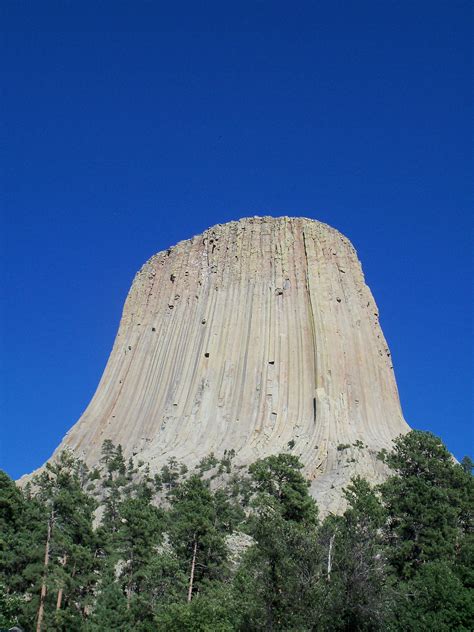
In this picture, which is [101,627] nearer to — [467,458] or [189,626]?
[189,626]

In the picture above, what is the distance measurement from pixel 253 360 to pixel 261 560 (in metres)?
42.9

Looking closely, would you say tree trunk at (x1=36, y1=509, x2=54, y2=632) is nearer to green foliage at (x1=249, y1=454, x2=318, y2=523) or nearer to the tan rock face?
green foliage at (x1=249, y1=454, x2=318, y2=523)

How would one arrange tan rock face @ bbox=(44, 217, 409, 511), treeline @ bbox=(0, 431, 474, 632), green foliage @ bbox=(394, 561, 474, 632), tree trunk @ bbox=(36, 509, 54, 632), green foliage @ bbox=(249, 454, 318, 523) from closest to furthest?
treeline @ bbox=(0, 431, 474, 632) < green foliage @ bbox=(394, 561, 474, 632) < tree trunk @ bbox=(36, 509, 54, 632) < green foliage @ bbox=(249, 454, 318, 523) < tan rock face @ bbox=(44, 217, 409, 511)

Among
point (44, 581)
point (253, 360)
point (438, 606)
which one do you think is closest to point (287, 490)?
point (438, 606)

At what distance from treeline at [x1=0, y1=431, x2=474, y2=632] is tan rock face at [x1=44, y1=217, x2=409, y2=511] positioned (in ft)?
61.4

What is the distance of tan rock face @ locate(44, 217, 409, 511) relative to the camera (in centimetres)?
6147

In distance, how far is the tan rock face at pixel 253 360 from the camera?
202 ft

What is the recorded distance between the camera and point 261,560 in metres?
23.8

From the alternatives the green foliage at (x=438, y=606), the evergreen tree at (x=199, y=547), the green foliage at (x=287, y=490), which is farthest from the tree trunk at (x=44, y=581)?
the green foliage at (x=438, y=606)

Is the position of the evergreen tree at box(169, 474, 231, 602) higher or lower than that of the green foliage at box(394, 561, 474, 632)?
higher

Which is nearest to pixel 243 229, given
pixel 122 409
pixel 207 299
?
pixel 207 299

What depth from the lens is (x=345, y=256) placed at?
74.9 m

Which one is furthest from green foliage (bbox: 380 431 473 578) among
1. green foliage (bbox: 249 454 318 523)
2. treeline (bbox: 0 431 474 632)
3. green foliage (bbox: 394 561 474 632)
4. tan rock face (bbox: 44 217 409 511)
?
tan rock face (bbox: 44 217 409 511)

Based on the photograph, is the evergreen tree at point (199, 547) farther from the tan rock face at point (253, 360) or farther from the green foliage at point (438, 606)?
the tan rock face at point (253, 360)
